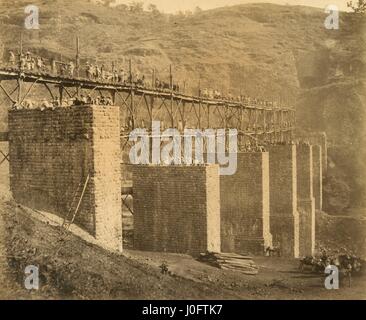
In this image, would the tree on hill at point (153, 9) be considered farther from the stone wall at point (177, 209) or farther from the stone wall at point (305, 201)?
the stone wall at point (177, 209)

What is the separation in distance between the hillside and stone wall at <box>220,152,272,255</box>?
14.2 meters

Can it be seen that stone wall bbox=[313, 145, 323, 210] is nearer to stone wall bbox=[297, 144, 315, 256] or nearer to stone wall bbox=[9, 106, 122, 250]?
stone wall bbox=[297, 144, 315, 256]

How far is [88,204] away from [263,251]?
10067 mm

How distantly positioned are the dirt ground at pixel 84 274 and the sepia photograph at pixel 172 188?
0.11 feet

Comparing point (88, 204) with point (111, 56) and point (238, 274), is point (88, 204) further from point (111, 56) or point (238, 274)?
point (111, 56)

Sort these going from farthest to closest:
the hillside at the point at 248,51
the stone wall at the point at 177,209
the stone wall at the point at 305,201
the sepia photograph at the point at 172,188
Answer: the hillside at the point at 248,51 < the stone wall at the point at 305,201 < the stone wall at the point at 177,209 < the sepia photograph at the point at 172,188

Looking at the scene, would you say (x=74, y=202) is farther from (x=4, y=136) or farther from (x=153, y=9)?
(x=153, y=9)

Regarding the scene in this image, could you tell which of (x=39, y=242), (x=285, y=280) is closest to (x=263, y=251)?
(x=285, y=280)

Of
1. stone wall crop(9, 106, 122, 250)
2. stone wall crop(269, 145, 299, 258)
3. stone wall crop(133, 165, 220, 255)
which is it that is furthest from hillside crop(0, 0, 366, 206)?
stone wall crop(9, 106, 122, 250)

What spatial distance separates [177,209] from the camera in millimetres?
15188

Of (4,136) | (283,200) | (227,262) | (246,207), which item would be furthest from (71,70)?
(283,200)

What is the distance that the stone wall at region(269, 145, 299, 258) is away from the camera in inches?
873

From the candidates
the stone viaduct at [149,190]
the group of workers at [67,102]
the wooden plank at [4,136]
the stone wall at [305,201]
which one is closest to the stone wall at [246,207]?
the stone viaduct at [149,190]

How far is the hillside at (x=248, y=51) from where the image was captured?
37.0m
